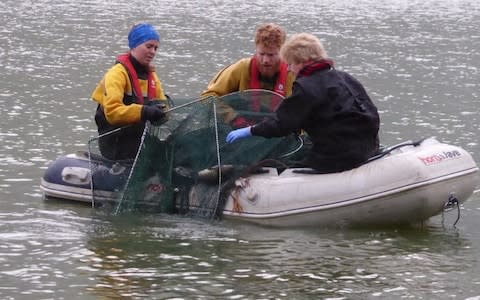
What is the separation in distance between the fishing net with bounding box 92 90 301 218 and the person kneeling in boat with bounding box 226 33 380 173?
0.55 metres

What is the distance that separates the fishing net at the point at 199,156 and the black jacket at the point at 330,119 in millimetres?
614

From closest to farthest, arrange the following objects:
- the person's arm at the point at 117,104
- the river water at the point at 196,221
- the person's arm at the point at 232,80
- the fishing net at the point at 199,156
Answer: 1. the river water at the point at 196,221
2. the fishing net at the point at 199,156
3. the person's arm at the point at 117,104
4. the person's arm at the point at 232,80

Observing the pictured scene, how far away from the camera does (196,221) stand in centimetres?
1048

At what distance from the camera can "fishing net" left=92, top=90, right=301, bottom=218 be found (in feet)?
34.4

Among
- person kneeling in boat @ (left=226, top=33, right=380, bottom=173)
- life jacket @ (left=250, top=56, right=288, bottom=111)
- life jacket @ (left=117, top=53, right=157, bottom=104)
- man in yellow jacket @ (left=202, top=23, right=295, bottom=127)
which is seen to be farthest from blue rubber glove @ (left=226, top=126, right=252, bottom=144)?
life jacket @ (left=117, top=53, right=157, bottom=104)

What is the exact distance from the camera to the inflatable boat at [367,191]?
385 inches

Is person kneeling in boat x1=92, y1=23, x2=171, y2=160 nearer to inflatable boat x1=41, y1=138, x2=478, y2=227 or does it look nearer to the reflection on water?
the reflection on water

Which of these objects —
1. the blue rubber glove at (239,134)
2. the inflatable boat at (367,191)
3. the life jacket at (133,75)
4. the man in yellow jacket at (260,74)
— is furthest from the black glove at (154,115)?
the inflatable boat at (367,191)

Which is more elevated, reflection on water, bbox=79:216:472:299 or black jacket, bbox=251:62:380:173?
black jacket, bbox=251:62:380:173

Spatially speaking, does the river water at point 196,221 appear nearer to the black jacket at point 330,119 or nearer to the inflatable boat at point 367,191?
the inflatable boat at point 367,191

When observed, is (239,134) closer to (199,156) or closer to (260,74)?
(199,156)

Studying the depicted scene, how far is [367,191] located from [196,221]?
1.62 metres

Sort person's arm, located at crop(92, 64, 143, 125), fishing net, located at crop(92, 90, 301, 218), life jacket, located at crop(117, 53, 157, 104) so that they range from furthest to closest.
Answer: life jacket, located at crop(117, 53, 157, 104) < person's arm, located at crop(92, 64, 143, 125) < fishing net, located at crop(92, 90, 301, 218)

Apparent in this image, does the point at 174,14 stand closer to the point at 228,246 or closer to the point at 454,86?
the point at 454,86
